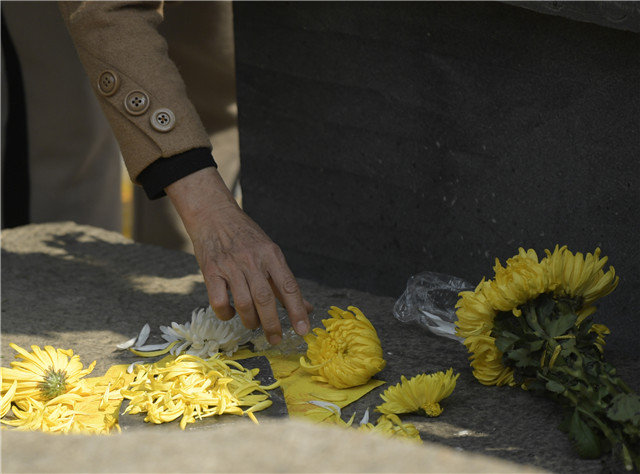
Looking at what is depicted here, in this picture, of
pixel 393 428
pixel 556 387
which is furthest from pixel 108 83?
pixel 556 387

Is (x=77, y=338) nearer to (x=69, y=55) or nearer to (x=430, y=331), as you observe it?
(x=430, y=331)

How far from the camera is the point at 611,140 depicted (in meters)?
1.85

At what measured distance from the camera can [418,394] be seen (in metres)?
1.61

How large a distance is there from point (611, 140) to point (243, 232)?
74 cm

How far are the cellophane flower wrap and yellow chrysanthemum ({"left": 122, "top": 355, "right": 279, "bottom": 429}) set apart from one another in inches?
15.5

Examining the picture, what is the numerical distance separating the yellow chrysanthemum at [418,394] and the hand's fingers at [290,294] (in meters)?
0.19

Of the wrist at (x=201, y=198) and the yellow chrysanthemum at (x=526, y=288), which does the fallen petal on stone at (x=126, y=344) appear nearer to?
the wrist at (x=201, y=198)

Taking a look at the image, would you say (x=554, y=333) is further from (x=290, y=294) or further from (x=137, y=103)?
(x=137, y=103)

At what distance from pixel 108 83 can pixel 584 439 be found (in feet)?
3.80

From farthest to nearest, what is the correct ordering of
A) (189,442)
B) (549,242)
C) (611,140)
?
(549,242), (611,140), (189,442)

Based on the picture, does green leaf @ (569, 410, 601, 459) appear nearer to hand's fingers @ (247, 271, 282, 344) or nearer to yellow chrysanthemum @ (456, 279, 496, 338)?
yellow chrysanthemum @ (456, 279, 496, 338)

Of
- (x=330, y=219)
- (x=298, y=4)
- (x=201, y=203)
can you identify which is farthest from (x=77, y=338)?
(x=298, y=4)

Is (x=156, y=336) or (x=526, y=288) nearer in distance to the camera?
(x=526, y=288)

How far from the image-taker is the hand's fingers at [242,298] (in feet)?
5.47
